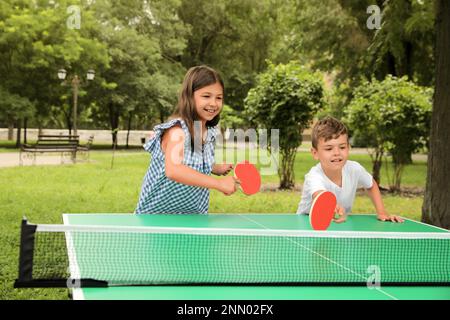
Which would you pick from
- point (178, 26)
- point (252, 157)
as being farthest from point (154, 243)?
point (178, 26)

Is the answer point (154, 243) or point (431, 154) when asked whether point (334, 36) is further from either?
point (154, 243)

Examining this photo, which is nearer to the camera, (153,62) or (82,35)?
(82,35)

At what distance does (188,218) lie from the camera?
3916 mm

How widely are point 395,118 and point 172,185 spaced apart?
31.2 ft

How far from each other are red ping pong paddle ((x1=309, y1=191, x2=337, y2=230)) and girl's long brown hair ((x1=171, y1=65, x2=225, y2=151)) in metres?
1.08

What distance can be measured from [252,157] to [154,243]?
874 inches

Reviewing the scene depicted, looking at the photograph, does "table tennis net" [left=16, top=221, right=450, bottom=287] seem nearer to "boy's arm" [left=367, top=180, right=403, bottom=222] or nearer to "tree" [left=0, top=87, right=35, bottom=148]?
"boy's arm" [left=367, top=180, right=403, bottom=222]

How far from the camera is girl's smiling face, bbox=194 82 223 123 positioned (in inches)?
144

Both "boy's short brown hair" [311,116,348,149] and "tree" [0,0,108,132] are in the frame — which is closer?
"boy's short brown hair" [311,116,348,149]

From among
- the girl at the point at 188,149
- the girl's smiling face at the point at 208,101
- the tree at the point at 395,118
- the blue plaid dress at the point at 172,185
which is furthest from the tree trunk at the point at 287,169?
the girl's smiling face at the point at 208,101

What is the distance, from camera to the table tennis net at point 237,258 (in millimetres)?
2398

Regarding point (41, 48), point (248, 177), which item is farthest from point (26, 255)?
point (41, 48)

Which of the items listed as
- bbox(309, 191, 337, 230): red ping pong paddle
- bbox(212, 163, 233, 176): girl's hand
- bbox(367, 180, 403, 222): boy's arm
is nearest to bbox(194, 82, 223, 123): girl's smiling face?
bbox(212, 163, 233, 176): girl's hand
